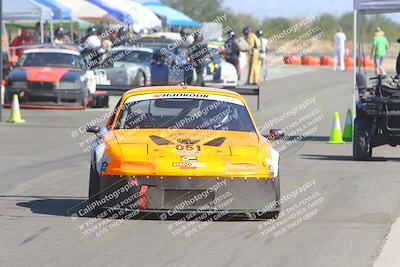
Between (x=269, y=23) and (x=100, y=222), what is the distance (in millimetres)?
50333

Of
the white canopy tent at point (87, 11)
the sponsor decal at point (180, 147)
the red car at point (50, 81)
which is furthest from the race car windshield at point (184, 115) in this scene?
the white canopy tent at point (87, 11)

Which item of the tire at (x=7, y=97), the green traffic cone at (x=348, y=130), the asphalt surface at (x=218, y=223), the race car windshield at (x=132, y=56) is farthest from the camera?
the race car windshield at (x=132, y=56)

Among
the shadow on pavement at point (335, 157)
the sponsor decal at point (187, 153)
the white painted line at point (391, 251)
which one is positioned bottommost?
the white painted line at point (391, 251)

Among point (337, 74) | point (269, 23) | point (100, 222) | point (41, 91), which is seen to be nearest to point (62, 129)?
point (41, 91)

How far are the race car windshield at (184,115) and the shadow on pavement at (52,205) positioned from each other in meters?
0.99

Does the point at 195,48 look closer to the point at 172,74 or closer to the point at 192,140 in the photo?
the point at 172,74

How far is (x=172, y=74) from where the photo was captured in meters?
31.8

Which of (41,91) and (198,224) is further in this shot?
(41,91)

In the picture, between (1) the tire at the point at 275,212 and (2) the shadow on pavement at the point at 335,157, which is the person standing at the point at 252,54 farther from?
(1) the tire at the point at 275,212

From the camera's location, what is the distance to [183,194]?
1020 centimetres

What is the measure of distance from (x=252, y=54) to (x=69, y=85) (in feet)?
41.6

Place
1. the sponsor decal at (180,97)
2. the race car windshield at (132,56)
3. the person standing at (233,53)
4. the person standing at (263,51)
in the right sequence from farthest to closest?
the person standing at (263,51), the person standing at (233,53), the race car windshield at (132,56), the sponsor decal at (180,97)

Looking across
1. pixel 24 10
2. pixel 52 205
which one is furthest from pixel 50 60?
pixel 52 205

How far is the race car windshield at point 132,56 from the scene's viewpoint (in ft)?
104
